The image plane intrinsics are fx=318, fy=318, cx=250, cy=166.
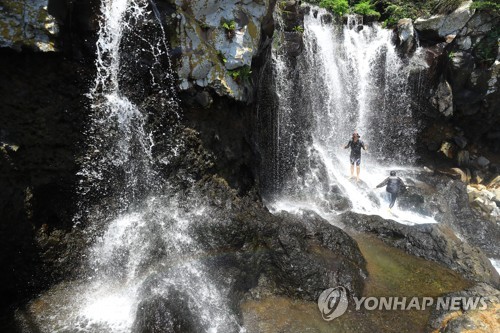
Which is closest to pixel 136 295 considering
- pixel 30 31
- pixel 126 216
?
pixel 126 216

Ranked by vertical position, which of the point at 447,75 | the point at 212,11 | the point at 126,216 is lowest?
the point at 126,216

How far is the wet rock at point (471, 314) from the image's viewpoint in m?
5.31

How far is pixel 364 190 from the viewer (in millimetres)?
12211

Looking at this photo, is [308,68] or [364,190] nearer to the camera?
[364,190]

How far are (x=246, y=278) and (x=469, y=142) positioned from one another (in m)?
14.6

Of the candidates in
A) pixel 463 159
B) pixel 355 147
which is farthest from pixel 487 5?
pixel 355 147

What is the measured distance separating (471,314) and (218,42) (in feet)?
26.4

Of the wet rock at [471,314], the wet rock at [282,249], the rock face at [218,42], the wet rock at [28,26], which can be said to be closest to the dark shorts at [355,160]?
the wet rock at [282,249]

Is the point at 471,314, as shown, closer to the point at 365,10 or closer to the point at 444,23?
the point at 444,23

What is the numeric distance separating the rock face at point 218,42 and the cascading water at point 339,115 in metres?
3.62

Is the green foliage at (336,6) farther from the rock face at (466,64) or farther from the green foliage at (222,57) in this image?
→ the green foliage at (222,57)

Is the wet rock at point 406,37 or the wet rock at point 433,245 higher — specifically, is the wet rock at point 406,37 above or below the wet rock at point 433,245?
above

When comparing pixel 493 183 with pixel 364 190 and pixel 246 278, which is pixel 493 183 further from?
pixel 246 278

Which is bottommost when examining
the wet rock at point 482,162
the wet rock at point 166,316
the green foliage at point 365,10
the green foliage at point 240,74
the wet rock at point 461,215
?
the wet rock at point 461,215
